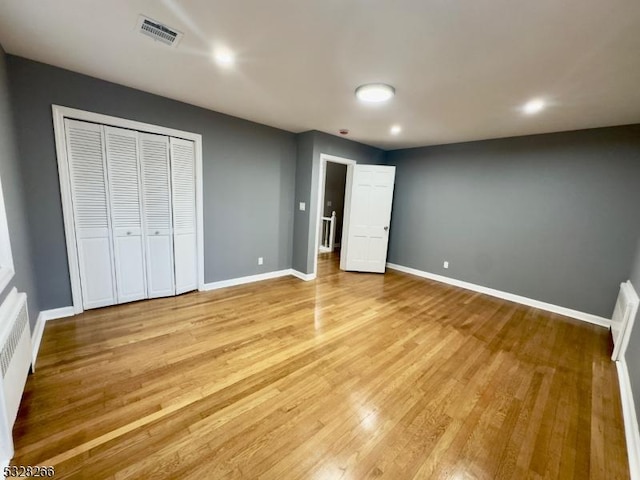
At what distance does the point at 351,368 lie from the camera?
7.14ft

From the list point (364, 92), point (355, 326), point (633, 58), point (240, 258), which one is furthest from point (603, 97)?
point (240, 258)

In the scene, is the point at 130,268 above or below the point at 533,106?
below

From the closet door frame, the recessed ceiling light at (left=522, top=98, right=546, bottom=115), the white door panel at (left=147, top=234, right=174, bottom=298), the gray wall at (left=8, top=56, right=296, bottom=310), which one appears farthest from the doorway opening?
the closet door frame

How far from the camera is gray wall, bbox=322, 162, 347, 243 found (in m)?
7.03

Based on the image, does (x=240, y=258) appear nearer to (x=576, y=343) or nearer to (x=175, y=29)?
(x=175, y=29)

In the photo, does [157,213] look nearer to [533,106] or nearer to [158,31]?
[158,31]

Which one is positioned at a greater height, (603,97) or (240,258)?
(603,97)

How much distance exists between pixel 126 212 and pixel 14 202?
3.00 ft

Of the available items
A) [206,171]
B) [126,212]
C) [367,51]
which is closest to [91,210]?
[126,212]

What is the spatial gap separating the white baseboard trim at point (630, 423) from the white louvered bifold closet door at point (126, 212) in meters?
4.34

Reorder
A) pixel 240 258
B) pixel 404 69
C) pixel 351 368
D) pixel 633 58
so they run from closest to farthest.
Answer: pixel 633 58 → pixel 404 69 → pixel 351 368 → pixel 240 258

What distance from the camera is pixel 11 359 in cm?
146

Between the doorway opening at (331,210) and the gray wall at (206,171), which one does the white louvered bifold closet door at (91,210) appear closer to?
the gray wall at (206,171)

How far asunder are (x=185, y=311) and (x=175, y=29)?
2.67 meters
